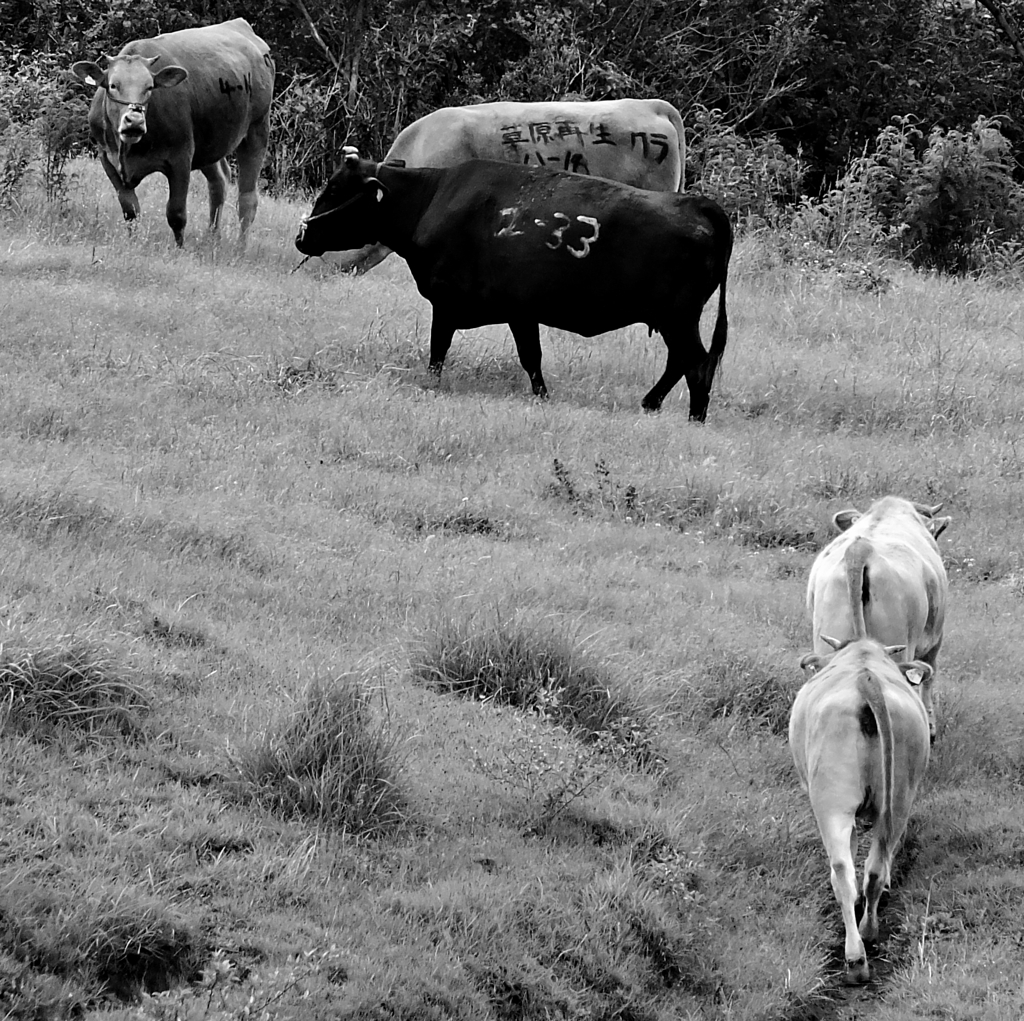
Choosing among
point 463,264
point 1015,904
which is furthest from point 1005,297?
point 1015,904

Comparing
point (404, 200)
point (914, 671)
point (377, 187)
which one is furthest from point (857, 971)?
point (377, 187)

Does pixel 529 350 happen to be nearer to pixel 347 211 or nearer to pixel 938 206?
pixel 347 211

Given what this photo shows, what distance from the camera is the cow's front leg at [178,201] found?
14180 mm

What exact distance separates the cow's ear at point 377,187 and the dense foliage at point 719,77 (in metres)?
5.86

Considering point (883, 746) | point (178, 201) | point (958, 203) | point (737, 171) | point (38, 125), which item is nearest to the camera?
point (883, 746)

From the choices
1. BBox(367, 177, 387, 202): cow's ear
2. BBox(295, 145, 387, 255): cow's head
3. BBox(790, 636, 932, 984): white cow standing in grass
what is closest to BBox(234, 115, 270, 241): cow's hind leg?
BBox(295, 145, 387, 255): cow's head

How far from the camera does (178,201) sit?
14219 millimetres

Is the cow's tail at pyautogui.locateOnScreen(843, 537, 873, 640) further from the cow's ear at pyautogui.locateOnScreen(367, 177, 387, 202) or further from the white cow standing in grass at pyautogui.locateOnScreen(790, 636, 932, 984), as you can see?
the cow's ear at pyautogui.locateOnScreen(367, 177, 387, 202)

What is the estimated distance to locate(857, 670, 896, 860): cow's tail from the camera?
5.02 meters

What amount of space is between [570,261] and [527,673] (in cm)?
536

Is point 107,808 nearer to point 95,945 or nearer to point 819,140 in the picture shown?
point 95,945

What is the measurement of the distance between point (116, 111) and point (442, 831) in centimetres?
1041

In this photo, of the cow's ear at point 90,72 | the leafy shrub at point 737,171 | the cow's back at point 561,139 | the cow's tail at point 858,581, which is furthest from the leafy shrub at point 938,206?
the cow's tail at point 858,581

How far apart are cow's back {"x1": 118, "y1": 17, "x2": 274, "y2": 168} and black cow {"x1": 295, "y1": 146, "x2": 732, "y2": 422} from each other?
12.1 ft
